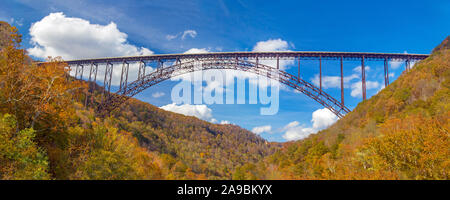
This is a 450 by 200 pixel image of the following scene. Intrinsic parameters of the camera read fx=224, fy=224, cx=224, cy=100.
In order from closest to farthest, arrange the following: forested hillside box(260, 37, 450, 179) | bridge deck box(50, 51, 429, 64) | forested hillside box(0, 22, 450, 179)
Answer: forested hillside box(0, 22, 450, 179)
forested hillside box(260, 37, 450, 179)
bridge deck box(50, 51, 429, 64)

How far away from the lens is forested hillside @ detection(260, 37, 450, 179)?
14.8 meters

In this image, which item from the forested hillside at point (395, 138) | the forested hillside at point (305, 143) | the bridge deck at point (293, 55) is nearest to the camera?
the forested hillside at point (305, 143)

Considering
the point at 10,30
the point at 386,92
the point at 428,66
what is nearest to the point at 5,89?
the point at 10,30

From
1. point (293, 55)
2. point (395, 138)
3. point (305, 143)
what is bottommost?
point (305, 143)

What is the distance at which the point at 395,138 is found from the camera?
16594 mm

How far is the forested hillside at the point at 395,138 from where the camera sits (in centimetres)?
1476

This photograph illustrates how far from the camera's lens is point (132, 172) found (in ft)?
74.8

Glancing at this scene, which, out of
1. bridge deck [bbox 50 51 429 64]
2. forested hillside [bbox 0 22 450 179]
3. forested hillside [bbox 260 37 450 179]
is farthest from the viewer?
bridge deck [bbox 50 51 429 64]

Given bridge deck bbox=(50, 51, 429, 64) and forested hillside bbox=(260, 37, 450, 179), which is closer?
forested hillside bbox=(260, 37, 450, 179)

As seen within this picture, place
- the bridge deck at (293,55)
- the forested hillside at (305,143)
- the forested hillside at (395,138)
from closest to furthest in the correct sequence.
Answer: the forested hillside at (305,143), the forested hillside at (395,138), the bridge deck at (293,55)

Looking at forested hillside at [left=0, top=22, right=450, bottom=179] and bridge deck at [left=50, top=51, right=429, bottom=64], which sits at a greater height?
bridge deck at [left=50, top=51, right=429, bottom=64]

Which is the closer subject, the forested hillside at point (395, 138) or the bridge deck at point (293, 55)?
the forested hillside at point (395, 138)
